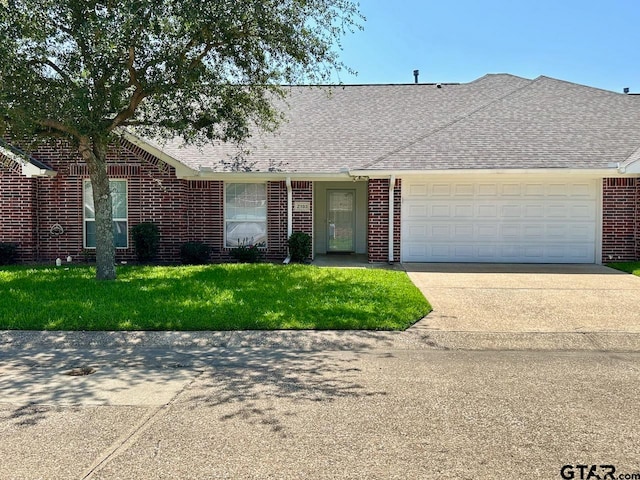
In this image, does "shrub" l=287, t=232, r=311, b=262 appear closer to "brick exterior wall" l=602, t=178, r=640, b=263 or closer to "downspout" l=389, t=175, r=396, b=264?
"downspout" l=389, t=175, r=396, b=264

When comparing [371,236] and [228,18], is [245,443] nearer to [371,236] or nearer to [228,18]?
[228,18]

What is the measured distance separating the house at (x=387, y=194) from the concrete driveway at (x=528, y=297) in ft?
3.14

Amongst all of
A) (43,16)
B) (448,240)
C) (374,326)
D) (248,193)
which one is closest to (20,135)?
(43,16)

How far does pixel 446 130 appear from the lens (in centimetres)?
1536

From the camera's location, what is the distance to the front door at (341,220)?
672 inches

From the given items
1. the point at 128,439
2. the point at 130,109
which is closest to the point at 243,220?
the point at 130,109

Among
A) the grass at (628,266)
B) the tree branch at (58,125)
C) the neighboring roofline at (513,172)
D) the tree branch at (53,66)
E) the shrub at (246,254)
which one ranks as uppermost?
the tree branch at (53,66)

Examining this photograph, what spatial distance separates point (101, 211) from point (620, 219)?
12.7m

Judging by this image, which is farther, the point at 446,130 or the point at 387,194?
the point at 446,130

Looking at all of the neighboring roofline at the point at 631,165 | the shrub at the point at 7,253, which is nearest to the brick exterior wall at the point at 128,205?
the shrub at the point at 7,253

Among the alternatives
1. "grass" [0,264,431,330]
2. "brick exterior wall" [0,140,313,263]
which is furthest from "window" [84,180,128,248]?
"grass" [0,264,431,330]

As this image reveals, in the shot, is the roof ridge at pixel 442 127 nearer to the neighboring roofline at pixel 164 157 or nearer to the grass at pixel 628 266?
the neighboring roofline at pixel 164 157

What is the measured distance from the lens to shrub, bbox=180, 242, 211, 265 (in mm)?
13875

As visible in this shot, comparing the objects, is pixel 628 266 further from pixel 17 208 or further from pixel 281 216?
pixel 17 208
